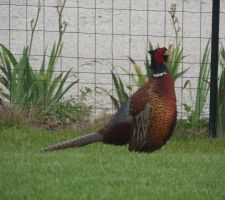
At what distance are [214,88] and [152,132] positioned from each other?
1544 mm

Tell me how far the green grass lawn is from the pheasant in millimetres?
126

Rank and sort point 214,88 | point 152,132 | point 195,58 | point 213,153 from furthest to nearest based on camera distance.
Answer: point 195,58, point 214,88, point 213,153, point 152,132

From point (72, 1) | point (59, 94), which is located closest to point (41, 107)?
point (59, 94)

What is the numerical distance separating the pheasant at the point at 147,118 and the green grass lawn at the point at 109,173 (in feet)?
0.41

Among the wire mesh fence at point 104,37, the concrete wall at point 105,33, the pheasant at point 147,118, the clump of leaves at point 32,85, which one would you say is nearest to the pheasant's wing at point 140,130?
the pheasant at point 147,118

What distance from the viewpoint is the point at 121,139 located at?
7.88 meters

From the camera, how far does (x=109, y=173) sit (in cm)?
668

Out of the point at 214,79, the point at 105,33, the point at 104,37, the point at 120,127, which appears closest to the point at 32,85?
the point at 120,127

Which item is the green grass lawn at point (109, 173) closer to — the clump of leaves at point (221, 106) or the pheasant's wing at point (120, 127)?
the pheasant's wing at point (120, 127)

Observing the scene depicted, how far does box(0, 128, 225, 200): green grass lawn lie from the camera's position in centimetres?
604

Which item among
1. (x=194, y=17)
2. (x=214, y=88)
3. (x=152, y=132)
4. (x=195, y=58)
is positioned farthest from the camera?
(x=194, y=17)

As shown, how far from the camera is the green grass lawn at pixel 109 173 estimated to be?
19.8 ft

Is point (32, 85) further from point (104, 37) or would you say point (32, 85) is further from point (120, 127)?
point (104, 37)

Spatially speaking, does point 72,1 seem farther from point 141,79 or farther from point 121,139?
point 121,139
